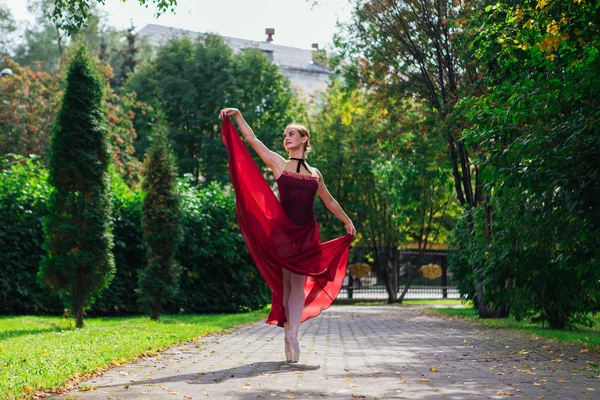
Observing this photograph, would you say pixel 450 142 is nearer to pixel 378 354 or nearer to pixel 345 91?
pixel 345 91

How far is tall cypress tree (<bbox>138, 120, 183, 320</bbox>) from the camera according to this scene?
17.0 metres

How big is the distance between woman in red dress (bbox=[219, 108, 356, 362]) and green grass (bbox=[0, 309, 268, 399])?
1.89 meters

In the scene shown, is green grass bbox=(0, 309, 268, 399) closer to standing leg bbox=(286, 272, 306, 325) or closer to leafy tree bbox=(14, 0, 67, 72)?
standing leg bbox=(286, 272, 306, 325)

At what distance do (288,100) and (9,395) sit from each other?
1676 inches

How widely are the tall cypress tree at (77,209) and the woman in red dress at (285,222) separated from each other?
6.30 meters

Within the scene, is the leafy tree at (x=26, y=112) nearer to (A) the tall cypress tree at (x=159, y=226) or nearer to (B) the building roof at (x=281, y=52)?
(A) the tall cypress tree at (x=159, y=226)

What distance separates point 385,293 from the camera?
142ft

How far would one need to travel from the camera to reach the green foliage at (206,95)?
45.6 metres

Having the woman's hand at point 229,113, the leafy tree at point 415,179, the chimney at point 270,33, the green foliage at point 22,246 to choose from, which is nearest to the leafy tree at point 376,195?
the leafy tree at point 415,179

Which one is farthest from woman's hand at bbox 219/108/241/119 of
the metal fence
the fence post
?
Result: the fence post

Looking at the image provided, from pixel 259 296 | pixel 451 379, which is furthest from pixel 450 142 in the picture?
pixel 451 379

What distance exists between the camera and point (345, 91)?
2466 centimetres

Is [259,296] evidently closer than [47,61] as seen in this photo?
Yes

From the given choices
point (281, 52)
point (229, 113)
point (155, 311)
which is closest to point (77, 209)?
point (155, 311)
